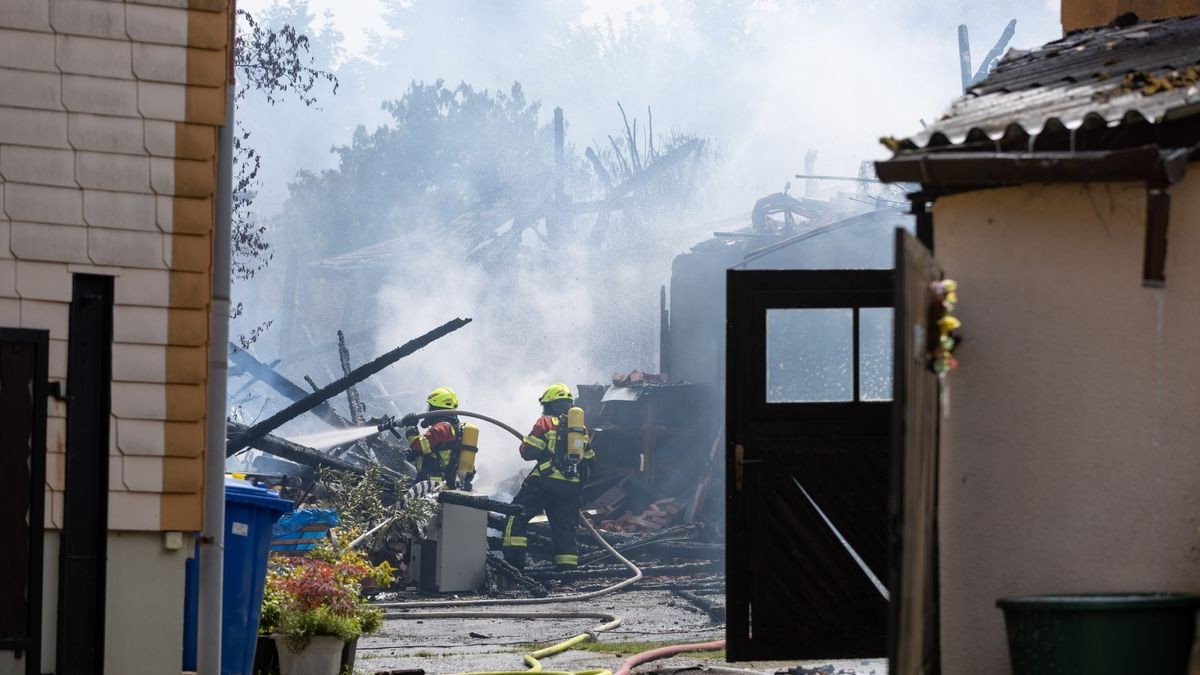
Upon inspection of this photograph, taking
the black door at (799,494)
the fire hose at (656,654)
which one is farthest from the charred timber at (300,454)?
the black door at (799,494)

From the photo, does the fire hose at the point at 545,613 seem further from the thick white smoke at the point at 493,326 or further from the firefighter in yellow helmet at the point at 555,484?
the thick white smoke at the point at 493,326

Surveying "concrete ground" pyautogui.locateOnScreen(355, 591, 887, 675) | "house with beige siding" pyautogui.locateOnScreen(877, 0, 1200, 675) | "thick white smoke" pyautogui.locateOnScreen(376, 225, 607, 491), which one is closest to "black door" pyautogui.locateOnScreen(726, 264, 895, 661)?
"concrete ground" pyautogui.locateOnScreen(355, 591, 887, 675)

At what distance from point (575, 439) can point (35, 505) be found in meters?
11.2

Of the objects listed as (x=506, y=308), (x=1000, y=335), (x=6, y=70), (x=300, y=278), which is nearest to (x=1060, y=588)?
(x=1000, y=335)

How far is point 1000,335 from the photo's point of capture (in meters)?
6.44

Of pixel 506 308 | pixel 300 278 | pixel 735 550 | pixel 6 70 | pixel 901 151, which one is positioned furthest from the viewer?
pixel 300 278

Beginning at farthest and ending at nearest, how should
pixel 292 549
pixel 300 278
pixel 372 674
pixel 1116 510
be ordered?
pixel 300 278, pixel 292 549, pixel 372 674, pixel 1116 510

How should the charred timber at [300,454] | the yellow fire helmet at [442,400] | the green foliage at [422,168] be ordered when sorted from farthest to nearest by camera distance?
the green foliage at [422,168], the yellow fire helmet at [442,400], the charred timber at [300,454]

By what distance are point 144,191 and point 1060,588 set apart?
456 centimetres

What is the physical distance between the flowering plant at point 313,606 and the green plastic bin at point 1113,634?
14.7 ft

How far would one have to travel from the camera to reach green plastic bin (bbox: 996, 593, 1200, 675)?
5645 mm

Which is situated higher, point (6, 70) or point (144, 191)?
point (6, 70)

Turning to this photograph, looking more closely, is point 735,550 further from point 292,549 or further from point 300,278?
point 300,278

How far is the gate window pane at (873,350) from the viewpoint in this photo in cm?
809
